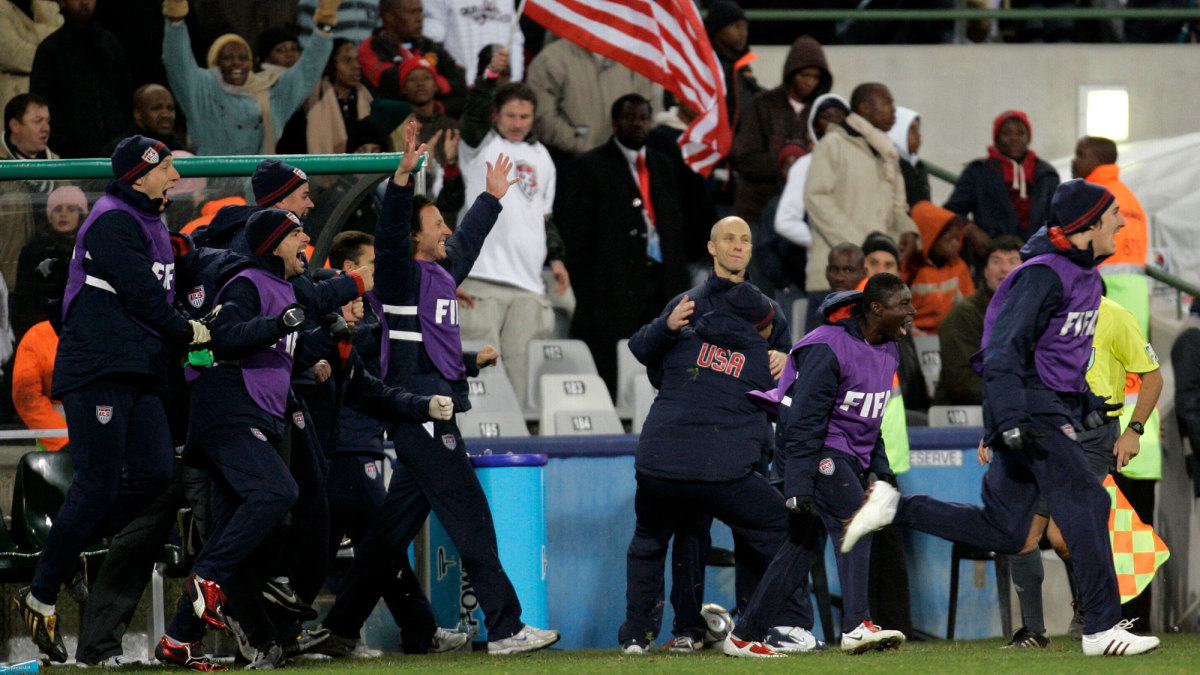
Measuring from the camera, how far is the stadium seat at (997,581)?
33.0 ft

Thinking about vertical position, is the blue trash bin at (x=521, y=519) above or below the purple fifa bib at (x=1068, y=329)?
below

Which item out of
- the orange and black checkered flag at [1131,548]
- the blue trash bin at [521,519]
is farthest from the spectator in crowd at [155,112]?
the orange and black checkered flag at [1131,548]

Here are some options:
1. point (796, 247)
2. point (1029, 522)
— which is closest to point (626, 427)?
point (796, 247)

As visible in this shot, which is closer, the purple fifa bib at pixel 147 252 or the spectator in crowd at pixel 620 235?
the purple fifa bib at pixel 147 252

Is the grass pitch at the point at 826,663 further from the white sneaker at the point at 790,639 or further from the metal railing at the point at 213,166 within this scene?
the metal railing at the point at 213,166

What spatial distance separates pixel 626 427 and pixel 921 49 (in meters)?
5.86

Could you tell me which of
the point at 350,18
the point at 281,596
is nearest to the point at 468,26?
the point at 350,18

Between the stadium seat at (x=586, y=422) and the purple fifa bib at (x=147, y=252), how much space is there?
3458 millimetres

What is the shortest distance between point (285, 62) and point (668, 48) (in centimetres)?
268

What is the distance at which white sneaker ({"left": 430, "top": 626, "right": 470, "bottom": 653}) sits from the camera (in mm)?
8891

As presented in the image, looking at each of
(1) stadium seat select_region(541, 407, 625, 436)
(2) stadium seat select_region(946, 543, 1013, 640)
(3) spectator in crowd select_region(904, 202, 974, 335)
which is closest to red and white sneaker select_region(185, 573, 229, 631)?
(1) stadium seat select_region(541, 407, 625, 436)

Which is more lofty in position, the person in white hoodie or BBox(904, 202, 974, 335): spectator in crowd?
the person in white hoodie

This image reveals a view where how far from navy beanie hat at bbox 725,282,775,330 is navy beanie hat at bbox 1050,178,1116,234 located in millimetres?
1426

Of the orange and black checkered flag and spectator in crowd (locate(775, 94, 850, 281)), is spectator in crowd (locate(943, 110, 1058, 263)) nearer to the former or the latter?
spectator in crowd (locate(775, 94, 850, 281))
